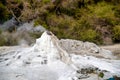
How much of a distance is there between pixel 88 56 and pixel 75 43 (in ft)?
5.36

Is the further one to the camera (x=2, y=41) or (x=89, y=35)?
(x=89, y=35)

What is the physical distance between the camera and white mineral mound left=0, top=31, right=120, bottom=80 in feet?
32.7

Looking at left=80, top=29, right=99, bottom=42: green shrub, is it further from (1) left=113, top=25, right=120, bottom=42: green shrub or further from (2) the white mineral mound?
(2) the white mineral mound

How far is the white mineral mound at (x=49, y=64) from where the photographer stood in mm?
9961

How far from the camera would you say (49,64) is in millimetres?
11180

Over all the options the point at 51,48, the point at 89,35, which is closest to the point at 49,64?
the point at 51,48

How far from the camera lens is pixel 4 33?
16.2m

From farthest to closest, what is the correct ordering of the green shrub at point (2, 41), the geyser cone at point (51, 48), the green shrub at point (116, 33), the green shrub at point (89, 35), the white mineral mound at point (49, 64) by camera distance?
1. the green shrub at point (116, 33)
2. the green shrub at point (89, 35)
3. the green shrub at point (2, 41)
4. the geyser cone at point (51, 48)
5. the white mineral mound at point (49, 64)

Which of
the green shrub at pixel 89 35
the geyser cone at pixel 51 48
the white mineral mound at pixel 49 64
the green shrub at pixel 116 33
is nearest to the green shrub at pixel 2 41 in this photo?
the white mineral mound at pixel 49 64

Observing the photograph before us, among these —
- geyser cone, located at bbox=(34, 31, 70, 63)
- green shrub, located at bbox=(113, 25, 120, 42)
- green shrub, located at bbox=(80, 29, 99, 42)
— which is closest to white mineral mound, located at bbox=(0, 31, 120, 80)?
geyser cone, located at bbox=(34, 31, 70, 63)

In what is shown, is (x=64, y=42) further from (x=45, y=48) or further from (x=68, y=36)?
(x=68, y=36)

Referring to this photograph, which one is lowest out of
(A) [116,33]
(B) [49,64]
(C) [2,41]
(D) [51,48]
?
(B) [49,64]

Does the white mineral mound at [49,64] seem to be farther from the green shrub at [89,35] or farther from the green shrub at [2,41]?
the green shrub at [89,35]

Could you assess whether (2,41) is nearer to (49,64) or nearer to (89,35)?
(89,35)
